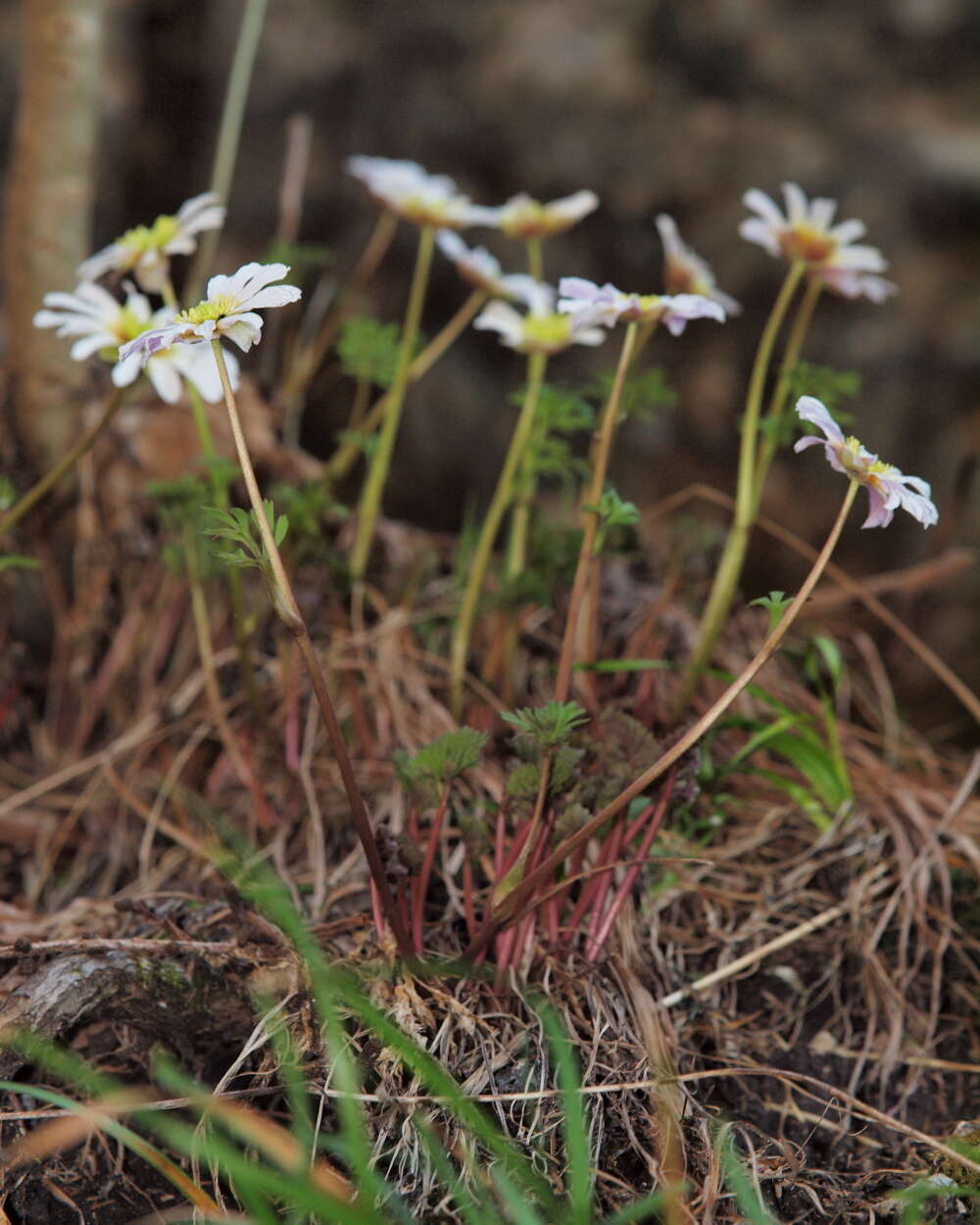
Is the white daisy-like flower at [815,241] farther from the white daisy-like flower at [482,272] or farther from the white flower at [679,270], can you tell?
the white daisy-like flower at [482,272]

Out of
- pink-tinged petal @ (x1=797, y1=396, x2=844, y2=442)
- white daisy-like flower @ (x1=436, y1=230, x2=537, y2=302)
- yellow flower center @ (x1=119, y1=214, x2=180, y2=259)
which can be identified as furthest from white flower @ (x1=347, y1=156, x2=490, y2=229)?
pink-tinged petal @ (x1=797, y1=396, x2=844, y2=442)

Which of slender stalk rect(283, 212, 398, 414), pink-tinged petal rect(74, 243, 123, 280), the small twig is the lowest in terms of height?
the small twig

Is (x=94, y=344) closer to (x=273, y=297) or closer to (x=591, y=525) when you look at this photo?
(x=273, y=297)

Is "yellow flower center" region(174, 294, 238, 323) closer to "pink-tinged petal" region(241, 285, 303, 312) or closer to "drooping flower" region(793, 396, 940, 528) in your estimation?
"pink-tinged petal" region(241, 285, 303, 312)

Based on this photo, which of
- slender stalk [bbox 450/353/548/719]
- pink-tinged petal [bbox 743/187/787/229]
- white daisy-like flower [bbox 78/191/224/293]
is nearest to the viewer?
white daisy-like flower [bbox 78/191/224/293]

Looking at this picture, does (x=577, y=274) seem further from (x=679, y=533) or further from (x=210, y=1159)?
(x=210, y=1159)

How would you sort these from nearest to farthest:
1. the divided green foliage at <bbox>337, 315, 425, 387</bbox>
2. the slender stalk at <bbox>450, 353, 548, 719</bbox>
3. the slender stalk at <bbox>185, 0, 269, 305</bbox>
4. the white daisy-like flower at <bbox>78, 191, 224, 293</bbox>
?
the white daisy-like flower at <bbox>78, 191, 224, 293</bbox>
the slender stalk at <bbox>450, 353, 548, 719</bbox>
the divided green foliage at <bbox>337, 315, 425, 387</bbox>
the slender stalk at <bbox>185, 0, 269, 305</bbox>

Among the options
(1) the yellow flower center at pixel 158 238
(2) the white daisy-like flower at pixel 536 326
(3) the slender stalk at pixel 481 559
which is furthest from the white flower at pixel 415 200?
(1) the yellow flower center at pixel 158 238
